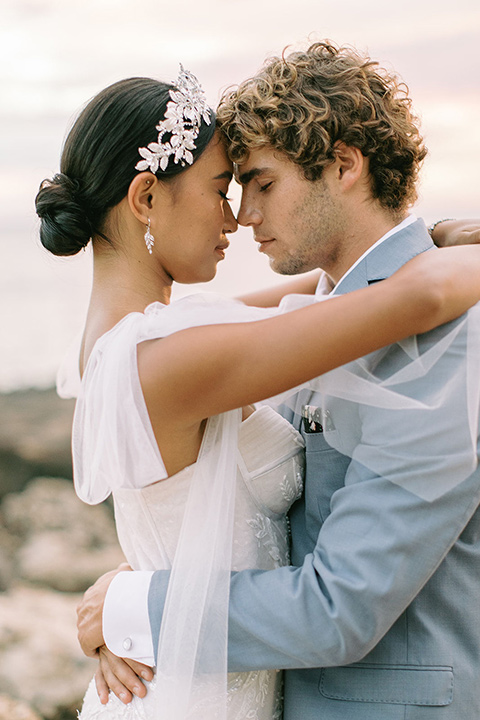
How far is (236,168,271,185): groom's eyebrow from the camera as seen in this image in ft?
7.93

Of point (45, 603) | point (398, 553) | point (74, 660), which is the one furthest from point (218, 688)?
point (45, 603)

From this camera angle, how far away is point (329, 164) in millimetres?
2412

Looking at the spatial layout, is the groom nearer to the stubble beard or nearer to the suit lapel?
the suit lapel

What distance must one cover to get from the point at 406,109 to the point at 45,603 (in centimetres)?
455

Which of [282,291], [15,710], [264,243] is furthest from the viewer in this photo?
[15,710]

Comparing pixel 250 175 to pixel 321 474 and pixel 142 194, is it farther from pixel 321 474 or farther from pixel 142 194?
pixel 321 474

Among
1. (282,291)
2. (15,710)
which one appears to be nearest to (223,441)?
(282,291)

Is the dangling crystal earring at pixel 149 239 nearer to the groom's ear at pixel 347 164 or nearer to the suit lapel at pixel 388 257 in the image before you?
the suit lapel at pixel 388 257

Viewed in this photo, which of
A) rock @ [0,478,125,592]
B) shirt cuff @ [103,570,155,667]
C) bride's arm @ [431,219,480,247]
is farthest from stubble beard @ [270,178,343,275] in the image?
rock @ [0,478,125,592]

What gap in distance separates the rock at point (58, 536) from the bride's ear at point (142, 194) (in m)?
4.26

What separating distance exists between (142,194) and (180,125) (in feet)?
0.76

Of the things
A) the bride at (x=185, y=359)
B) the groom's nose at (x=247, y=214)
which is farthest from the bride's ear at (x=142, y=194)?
the groom's nose at (x=247, y=214)

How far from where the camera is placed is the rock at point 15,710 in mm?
4691

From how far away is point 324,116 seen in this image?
2.38 m
